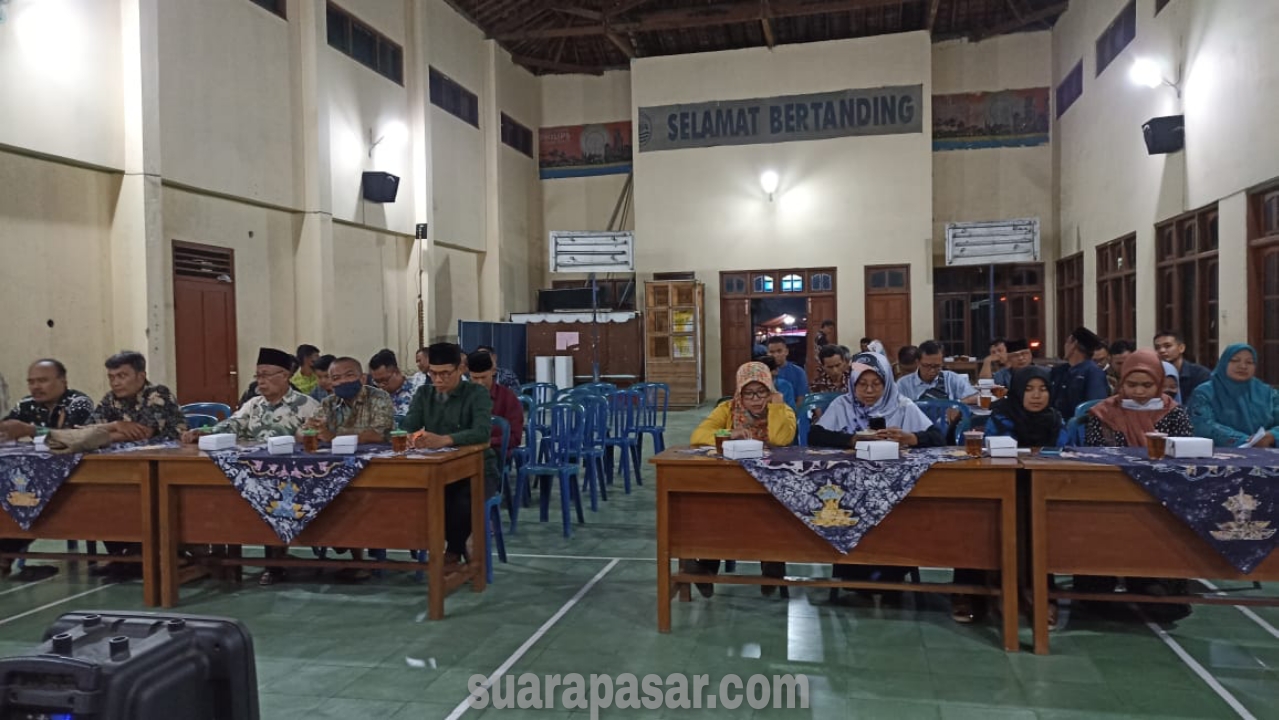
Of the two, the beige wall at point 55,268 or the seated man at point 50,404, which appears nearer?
the seated man at point 50,404

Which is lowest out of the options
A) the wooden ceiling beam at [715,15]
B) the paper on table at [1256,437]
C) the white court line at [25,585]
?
the white court line at [25,585]

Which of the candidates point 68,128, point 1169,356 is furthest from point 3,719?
point 68,128

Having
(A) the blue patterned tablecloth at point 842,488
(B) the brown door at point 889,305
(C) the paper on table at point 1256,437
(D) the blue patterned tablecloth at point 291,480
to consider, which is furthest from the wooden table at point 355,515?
(B) the brown door at point 889,305

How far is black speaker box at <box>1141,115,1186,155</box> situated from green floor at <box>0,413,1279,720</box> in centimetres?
611

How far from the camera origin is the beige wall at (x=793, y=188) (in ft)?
44.6

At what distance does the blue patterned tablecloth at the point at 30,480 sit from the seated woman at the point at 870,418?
3546 millimetres

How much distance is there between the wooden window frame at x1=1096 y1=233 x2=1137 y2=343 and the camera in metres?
9.77

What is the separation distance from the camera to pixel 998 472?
3.16m

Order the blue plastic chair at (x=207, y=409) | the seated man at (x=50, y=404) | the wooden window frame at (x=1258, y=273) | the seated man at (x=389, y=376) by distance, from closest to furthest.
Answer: the seated man at (x=50, y=404) → the blue plastic chair at (x=207, y=409) → the seated man at (x=389, y=376) → the wooden window frame at (x=1258, y=273)

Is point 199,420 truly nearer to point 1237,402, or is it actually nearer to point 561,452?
point 561,452

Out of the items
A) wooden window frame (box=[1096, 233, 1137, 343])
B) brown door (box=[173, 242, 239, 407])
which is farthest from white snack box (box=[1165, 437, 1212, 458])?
brown door (box=[173, 242, 239, 407])

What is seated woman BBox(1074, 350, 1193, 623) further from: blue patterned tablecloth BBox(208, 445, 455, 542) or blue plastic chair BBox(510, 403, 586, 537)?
blue patterned tablecloth BBox(208, 445, 455, 542)

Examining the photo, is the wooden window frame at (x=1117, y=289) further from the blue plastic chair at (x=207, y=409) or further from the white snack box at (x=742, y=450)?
the blue plastic chair at (x=207, y=409)

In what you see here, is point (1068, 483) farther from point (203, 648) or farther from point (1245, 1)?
point (1245, 1)
